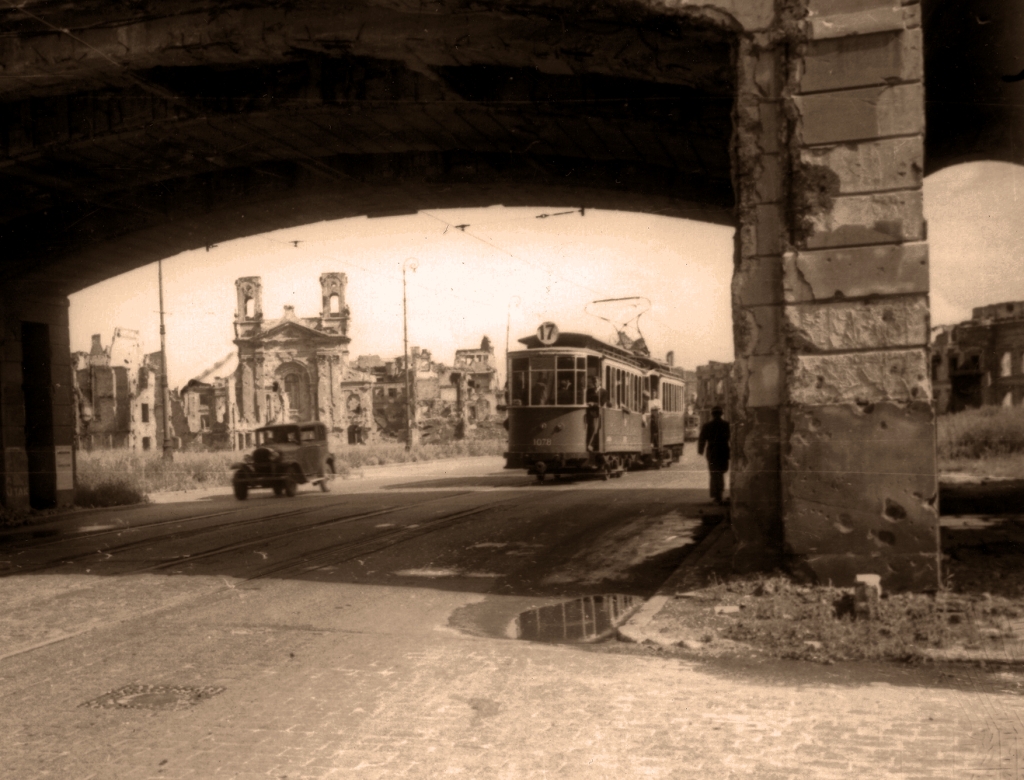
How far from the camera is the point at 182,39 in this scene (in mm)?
11094

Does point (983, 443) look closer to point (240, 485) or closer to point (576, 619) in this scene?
point (240, 485)

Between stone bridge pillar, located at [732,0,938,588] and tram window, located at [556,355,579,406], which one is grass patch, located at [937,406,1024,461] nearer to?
tram window, located at [556,355,579,406]

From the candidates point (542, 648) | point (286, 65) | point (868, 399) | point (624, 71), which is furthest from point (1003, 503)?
point (286, 65)

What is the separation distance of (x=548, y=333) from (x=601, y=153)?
10537mm

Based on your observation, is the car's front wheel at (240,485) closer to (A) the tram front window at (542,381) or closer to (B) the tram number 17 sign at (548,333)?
(A) the tram front window at (542,381)

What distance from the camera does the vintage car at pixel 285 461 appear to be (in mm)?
22625

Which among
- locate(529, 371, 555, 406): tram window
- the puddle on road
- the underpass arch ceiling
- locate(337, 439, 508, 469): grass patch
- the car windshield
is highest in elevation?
the underpass arch ceiling

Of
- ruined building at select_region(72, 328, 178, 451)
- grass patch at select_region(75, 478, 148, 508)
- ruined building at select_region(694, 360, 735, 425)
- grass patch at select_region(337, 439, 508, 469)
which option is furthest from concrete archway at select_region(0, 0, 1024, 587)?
ruined building at select_region(694, 360, 735, 425)

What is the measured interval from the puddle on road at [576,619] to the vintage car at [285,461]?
14.9 metres

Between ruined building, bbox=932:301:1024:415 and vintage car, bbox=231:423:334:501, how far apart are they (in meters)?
32.8

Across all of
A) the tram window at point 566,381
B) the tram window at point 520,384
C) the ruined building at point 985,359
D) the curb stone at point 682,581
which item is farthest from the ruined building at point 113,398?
the ruined building at point 985,359

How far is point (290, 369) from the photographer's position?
153 ft

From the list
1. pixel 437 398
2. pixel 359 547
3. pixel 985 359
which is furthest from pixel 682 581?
pixel 437 398

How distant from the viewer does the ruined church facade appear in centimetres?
4469
